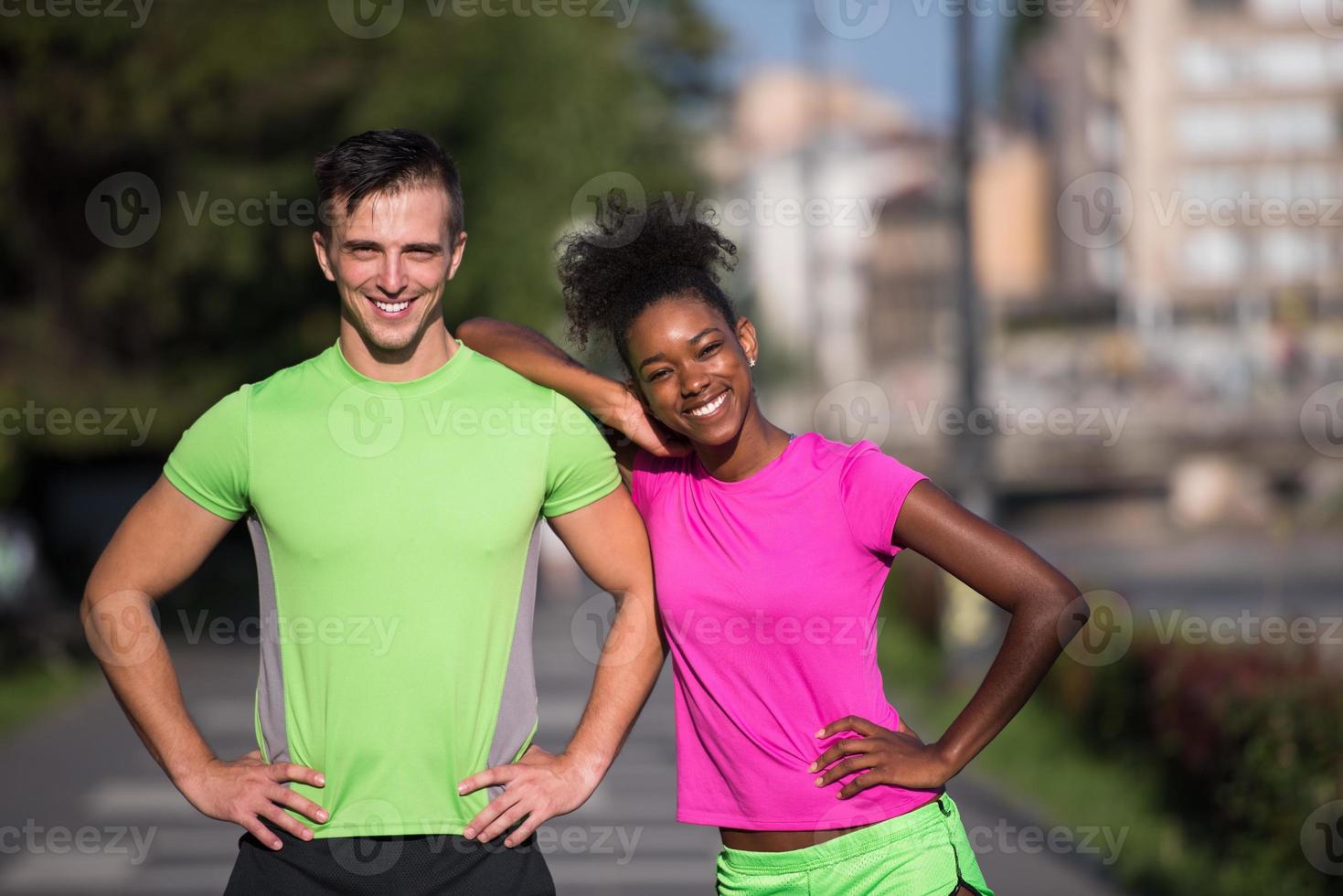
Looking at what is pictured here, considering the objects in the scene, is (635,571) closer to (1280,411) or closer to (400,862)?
(400,862)

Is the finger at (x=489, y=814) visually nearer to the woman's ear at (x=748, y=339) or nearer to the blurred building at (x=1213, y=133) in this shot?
the woman's ear at (x=748, y=339)

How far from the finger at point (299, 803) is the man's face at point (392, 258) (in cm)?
84

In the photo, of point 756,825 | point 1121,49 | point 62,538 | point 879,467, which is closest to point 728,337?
point 879,467

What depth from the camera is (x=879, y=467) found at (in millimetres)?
3336

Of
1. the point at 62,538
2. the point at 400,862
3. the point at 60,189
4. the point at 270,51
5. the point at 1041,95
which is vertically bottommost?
the point at 62,538

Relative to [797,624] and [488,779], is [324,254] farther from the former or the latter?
[797,624]

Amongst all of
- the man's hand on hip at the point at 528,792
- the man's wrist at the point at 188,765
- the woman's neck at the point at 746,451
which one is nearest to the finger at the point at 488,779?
the man's hand on hip at the point at 528,792

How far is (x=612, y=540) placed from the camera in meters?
3.45

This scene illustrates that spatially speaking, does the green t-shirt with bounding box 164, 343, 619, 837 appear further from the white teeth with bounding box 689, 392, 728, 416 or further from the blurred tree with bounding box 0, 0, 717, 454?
the blurred tree with bounding box 0, 0, 717, 454

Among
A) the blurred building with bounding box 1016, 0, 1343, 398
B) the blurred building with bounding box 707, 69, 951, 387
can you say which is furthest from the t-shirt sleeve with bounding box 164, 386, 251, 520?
the blurred building with bounding box 707, 69, 951, 387

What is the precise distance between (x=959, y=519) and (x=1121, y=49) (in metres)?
68.7

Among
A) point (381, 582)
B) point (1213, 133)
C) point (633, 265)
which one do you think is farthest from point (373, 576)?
point (1213, 133)

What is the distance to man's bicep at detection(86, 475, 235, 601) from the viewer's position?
3273 mm

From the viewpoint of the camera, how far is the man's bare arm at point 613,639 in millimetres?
3373
